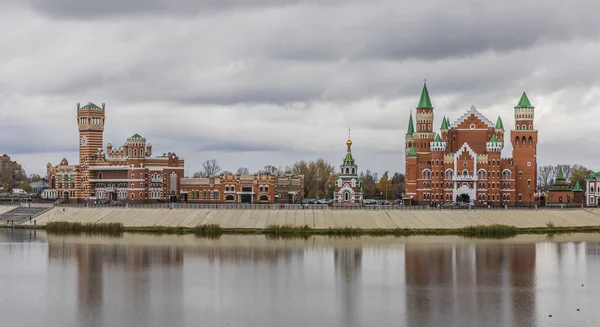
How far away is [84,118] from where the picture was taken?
123 metres

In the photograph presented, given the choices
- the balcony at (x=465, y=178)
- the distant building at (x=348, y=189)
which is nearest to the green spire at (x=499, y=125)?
the balcony at (x=465, y=178)

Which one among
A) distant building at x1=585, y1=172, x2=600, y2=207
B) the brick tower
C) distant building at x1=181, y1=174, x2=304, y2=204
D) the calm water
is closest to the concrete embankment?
the calm water

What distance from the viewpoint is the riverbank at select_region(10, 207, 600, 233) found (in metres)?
90.2

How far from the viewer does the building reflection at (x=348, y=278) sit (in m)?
46.5

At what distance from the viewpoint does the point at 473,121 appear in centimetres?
11675

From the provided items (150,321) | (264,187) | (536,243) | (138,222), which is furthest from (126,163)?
(150,321)

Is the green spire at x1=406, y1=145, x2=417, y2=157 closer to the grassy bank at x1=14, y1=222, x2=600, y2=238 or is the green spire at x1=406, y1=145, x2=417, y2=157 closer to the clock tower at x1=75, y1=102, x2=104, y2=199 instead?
the grassy bank at x1=14, y1=222, x2=600, y2=238

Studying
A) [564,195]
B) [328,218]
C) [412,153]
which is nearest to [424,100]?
[412,153]

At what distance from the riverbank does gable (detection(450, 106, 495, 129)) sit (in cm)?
1939

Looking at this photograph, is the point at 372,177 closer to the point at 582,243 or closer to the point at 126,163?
the point at 126,163

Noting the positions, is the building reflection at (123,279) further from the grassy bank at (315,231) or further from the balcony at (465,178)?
the balcony at (465,178)

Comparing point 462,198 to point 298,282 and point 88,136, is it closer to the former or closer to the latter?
point 88,136

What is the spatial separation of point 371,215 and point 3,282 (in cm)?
4600

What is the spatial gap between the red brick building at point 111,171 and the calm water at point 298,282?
39231mm
